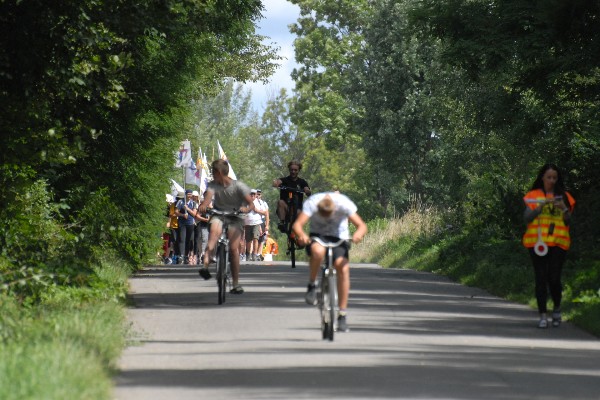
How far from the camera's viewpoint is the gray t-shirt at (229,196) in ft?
69.6

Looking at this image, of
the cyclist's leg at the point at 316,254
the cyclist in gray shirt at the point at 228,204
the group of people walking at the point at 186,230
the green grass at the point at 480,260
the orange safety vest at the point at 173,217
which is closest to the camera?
the cyclist's leg at the point at 316,254

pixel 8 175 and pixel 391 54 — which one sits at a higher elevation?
pixel 391 54

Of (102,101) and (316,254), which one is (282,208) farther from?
(316,254)

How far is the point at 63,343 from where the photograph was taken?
12.5 meters

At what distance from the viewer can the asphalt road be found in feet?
37.7

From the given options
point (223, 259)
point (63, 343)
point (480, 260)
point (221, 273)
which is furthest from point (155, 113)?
point (63, 343)

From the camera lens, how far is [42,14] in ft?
60.6

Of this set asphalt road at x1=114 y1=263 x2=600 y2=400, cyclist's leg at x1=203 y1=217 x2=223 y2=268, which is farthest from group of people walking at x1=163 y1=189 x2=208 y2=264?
cyclist's leg at x1=203 y1=217 x2=223 y2=268

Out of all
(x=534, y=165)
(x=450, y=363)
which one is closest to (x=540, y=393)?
(x=450, y=363)

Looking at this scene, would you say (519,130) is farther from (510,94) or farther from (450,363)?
(450,363)

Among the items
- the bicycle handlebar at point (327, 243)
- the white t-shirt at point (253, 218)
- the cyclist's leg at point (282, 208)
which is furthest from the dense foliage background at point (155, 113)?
the white t-shirt at point (253, 218)

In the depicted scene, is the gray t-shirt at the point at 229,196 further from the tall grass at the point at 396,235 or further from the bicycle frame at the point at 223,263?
the tall grass at the point at 396,235

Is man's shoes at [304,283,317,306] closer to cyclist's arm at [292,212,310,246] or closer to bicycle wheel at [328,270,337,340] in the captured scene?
bicycle wheel at [328,270,337,340]

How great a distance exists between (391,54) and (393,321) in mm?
52823
